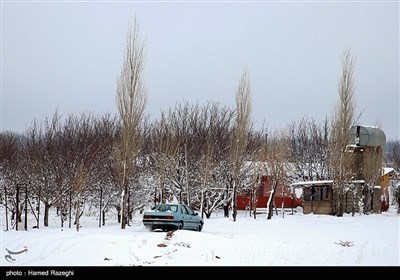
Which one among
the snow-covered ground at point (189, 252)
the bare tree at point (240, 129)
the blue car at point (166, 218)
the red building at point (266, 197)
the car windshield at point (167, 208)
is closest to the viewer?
the snow-covered ground at point (189, 252)

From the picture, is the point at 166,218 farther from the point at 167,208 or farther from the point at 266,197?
the point at 266,197

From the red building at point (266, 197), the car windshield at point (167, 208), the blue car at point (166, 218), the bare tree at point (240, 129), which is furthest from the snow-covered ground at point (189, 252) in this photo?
the red building at point (266, 197)

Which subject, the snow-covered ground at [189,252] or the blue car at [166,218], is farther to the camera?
the blue car at [166,218]

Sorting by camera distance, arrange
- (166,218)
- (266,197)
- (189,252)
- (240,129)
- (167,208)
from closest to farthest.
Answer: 1. (189,252)
2. (166,218)
3. (167,208)
4. (240,129)
5. (266,197)

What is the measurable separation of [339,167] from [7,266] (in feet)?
109

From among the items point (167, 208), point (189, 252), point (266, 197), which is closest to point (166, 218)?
point (167, 208)

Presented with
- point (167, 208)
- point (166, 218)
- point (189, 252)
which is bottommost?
point (189, 252)

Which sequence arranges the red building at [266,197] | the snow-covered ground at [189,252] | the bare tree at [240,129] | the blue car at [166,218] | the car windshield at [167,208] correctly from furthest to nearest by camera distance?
the red building at [266,197], the bare tree at [240,129], the car windshield at [167,208], the blue car at [166,218], the snow-covered ground at [189,252]

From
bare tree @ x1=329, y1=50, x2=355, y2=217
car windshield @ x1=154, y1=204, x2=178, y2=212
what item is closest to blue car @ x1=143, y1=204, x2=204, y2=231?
car windshield @ x1=154, y1=204, x2=178, y2=212

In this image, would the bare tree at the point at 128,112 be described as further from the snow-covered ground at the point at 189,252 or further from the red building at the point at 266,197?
the red building at the point at 266,197

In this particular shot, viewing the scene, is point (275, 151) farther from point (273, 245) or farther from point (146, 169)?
point (273, 245)

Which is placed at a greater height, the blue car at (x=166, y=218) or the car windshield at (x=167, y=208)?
the car windshield at (x=167, y=208)
